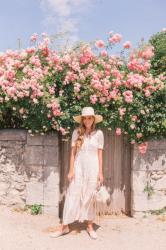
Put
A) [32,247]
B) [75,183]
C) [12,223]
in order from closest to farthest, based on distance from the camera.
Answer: [32,247] < [75,183] < [12,223]

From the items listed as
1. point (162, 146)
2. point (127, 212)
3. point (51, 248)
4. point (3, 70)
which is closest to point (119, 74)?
point (162, 146)

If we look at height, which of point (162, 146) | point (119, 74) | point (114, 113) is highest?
point (119, 74)

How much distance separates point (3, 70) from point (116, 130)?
2.43 meters

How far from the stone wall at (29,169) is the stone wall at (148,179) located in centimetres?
152

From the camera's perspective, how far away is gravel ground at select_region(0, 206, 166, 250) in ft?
21.9

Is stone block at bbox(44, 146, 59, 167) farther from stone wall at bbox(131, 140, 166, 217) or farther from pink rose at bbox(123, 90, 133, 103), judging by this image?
pink rose at bbox(123, 90, 133, 103)

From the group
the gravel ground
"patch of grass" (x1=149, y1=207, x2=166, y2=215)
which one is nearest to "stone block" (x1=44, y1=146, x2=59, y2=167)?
the gravel ground

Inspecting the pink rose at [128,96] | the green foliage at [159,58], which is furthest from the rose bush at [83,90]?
the green foliage at [159,58]

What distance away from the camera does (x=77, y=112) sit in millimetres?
8156

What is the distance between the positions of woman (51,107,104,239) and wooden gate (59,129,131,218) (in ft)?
5.20

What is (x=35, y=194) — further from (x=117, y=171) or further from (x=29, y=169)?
(x=117, y=171)

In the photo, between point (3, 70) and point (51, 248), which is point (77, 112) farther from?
point (51, 248)

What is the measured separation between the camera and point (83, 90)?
817 cm

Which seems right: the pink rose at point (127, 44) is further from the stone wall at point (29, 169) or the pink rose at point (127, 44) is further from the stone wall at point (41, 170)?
the stone wall at point (29, 169)
